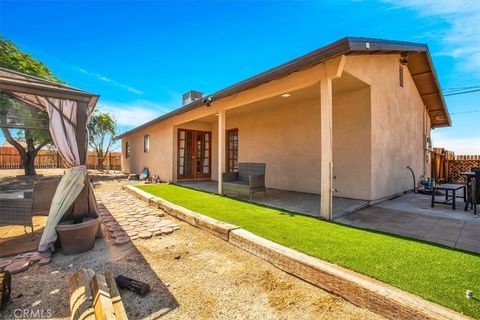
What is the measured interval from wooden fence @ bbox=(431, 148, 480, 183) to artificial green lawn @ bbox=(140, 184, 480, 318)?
34.2ft

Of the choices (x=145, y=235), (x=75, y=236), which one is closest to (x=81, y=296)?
(x=75, y=236)

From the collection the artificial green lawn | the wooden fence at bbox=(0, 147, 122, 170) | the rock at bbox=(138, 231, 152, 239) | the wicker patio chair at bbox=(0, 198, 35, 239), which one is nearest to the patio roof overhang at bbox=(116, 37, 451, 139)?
the artificial green lawn

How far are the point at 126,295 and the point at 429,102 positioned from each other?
12839 mm

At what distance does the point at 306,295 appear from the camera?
204cm

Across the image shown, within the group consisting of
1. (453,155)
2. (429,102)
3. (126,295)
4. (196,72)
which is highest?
(196,72)

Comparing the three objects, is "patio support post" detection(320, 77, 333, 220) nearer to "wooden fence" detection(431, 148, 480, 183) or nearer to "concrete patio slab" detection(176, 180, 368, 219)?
"concrete patio slab" detection(176, 180, 368, 219)

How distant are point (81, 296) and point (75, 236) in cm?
141

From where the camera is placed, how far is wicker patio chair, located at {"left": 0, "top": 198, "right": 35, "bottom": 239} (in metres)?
3.18

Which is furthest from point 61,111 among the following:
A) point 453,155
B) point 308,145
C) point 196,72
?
point 453,155

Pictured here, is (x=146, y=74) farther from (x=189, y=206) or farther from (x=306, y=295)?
(x=306, y=295)

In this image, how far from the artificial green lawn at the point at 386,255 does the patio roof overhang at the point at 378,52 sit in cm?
280

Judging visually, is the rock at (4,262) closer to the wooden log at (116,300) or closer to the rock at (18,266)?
the rock at (18,266)

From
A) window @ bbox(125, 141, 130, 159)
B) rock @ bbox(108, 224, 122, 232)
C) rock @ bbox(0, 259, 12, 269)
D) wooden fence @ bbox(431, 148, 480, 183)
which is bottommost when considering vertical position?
rock @ bbox(0, 259, 12, 269)

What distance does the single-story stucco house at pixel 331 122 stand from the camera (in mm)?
4188
